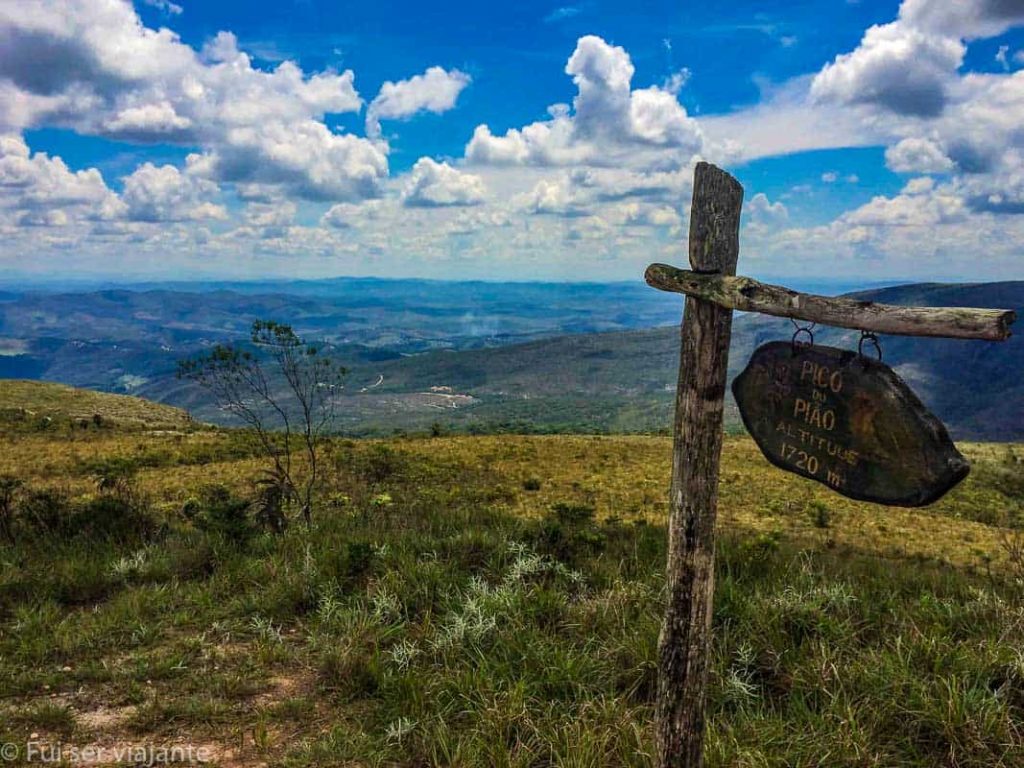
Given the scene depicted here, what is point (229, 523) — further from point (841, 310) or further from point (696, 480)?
point (841, 310)

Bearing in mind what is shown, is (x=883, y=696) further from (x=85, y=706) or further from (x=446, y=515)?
(x=446, y=515)

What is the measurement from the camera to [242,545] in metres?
7.64

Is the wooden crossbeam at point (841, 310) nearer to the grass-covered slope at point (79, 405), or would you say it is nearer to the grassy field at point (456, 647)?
the grassy field at point (456, 647)

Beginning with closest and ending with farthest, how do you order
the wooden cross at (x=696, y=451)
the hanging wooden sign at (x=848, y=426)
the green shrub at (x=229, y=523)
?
the hanging wooden sign at (x=848, y=426)
the wooden cross at (x=696, y=451)
the green shrub at (x=229, y=523)

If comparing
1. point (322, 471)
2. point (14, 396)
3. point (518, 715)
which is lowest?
point (14, 396)

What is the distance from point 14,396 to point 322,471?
49.5 meters

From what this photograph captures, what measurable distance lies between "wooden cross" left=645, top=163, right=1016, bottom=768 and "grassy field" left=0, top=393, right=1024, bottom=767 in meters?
0.63

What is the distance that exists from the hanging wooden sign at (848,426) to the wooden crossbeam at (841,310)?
16cm

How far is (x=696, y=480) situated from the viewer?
10.8ft

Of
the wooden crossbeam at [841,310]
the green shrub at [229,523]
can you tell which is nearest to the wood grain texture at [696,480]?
the wooden crossbeam at [841,310]

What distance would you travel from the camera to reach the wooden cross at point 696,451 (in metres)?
3.24

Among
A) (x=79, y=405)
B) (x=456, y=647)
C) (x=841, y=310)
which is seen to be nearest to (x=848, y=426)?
(x=841, y=310)

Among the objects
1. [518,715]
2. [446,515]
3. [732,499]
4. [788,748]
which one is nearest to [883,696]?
[788,748]

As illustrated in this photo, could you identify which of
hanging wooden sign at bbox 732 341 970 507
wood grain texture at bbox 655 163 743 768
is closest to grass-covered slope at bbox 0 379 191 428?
wood grain texture at bbox 655 163 743 768
